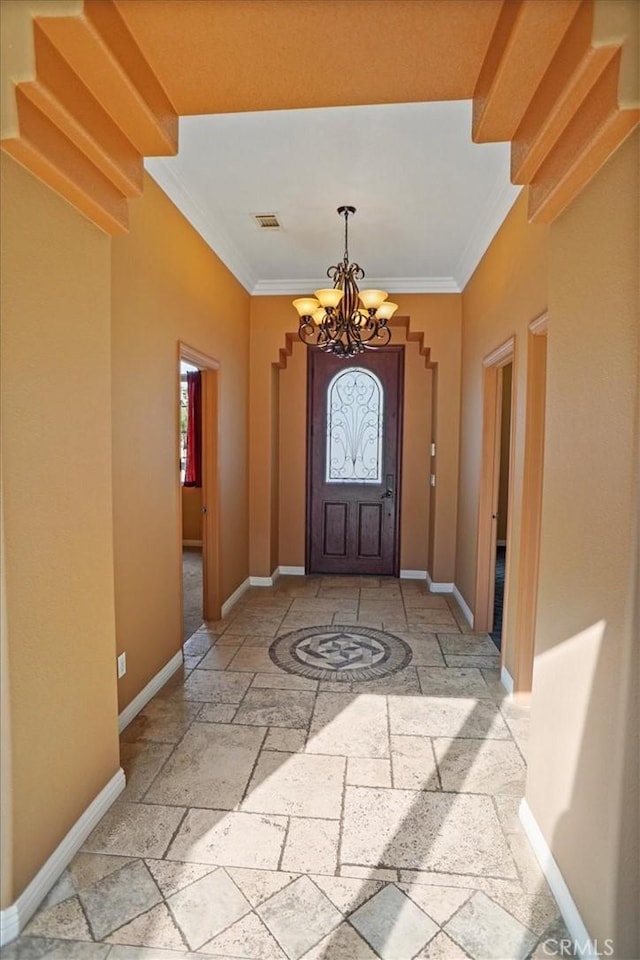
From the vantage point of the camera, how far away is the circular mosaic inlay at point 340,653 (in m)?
3.40

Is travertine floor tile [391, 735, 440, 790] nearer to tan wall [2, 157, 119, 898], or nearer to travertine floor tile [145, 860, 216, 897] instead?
→ travertine floor tile [145, 860, 216, 897]

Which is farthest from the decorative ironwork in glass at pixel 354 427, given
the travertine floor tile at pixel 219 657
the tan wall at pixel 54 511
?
the tan wall at pixel 54 511

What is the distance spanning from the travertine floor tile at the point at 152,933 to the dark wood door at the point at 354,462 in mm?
4274

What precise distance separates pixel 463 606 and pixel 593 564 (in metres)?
3.23

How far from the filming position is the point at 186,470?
7.16 m

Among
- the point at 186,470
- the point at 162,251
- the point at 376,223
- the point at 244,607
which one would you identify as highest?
the point at 376,223

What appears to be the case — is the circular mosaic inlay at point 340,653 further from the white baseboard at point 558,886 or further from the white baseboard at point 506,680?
the white baseboard at point 558,886

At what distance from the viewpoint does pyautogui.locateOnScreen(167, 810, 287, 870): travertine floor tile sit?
1861 mm

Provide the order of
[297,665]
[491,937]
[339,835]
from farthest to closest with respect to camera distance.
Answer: [297,665], [339,835], [491,937]

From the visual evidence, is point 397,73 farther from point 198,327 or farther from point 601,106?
point 198,327

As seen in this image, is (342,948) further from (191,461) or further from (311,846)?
(191,461)

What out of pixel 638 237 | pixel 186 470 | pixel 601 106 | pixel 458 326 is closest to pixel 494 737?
pixel 638 237

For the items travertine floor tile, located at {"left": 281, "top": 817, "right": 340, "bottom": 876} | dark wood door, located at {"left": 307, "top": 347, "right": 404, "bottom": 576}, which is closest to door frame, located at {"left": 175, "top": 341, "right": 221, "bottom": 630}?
dark wood door, located at {"left": 307, "top": 347, "right": 404, "bottom": 576}

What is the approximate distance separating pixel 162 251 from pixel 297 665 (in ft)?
8.73
